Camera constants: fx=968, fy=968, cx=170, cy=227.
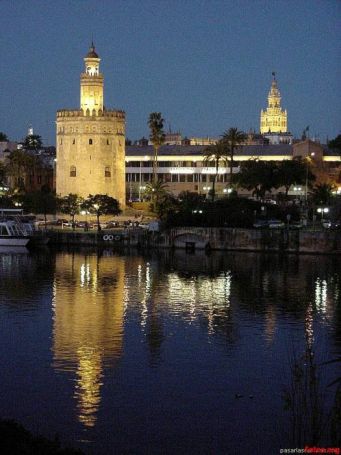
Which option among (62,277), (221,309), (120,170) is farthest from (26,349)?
(120,170)

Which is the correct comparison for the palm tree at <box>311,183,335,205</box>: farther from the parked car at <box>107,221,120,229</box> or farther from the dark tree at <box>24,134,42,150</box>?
→ the dark tree at <box>24,134,42,150</box>

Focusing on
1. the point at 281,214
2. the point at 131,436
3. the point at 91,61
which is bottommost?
the point at 131,436

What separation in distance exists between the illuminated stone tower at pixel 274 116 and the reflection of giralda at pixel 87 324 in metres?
136

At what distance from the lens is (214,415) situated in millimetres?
23672

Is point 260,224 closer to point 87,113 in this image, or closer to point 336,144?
point 87,113

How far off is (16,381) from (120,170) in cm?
6516

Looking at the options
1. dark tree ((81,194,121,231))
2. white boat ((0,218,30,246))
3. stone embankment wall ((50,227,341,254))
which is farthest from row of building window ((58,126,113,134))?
white boat ((0,218,30,246))

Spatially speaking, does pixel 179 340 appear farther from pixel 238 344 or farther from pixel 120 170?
pixel 120 170

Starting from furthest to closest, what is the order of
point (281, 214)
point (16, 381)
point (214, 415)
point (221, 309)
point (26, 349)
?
point (281, 214)
point (221, 309)
point (26, 349)
point (16, 381)
point (214, 415)

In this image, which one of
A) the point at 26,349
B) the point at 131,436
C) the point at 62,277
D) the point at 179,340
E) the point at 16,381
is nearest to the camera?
the point at 131,436

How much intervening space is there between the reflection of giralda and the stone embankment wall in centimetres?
1424

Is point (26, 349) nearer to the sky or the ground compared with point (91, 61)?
nearer to the ground

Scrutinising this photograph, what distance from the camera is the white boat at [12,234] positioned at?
74.2 metres

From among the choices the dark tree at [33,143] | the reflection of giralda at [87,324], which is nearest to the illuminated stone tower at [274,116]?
the dark tree at [33,143]
